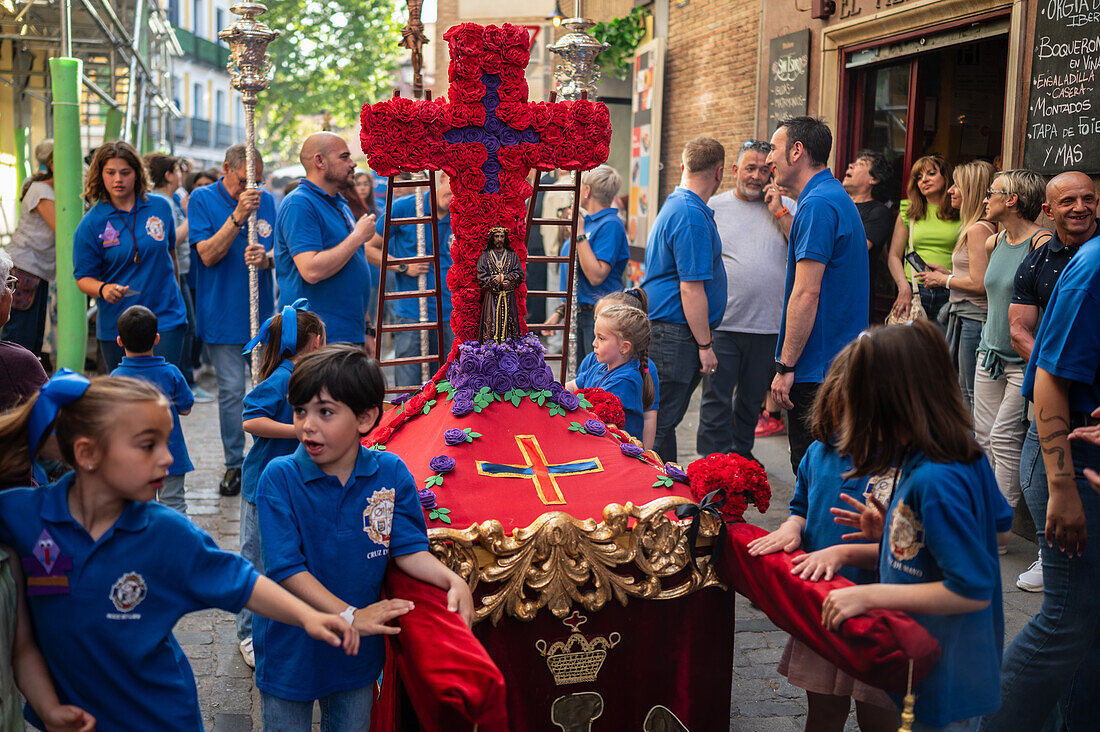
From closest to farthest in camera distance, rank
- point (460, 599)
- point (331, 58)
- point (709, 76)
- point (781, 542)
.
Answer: point (460, 599), point (781, 542), point (709, 76), point (331, 58)

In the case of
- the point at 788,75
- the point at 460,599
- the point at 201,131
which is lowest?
the point at 460,599

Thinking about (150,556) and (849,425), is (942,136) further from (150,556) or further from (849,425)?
(150,556)

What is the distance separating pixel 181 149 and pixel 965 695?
36482 mm

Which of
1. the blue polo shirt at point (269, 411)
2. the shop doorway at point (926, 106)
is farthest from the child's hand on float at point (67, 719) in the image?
the shop doorway at point (926, 106)

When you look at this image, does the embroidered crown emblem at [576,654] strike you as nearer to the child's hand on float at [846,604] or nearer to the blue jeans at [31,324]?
the child's hand on float at [846,604]

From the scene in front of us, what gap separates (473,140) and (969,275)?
11.4 ft

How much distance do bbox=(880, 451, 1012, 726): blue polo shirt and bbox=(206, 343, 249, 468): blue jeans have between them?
4.51m

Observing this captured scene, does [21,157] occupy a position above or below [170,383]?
above

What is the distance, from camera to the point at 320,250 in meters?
4.89

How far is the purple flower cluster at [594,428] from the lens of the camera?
10.8ft

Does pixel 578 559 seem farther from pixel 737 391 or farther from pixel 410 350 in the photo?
pixel 410 350

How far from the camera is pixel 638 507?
2908 millimetres

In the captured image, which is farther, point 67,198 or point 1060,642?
point 67,198

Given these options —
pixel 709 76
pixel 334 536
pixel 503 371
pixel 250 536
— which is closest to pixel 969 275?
pixel 503 371
